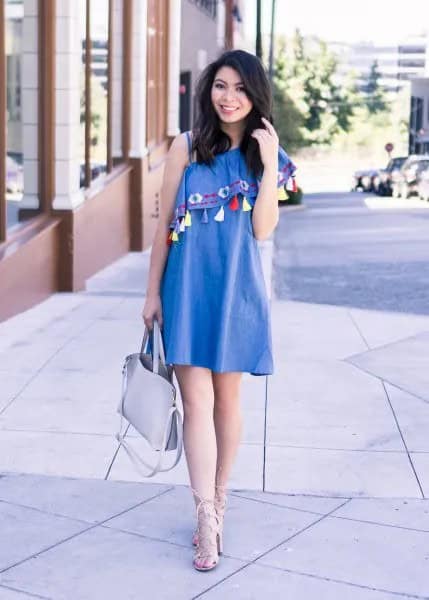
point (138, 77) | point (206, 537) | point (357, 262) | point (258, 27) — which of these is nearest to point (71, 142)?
point (138, 77)

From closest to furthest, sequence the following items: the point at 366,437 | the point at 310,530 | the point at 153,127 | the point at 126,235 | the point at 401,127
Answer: the point at 310,530 < the point at 366,437 < the point at 126,235 < the point at 153,127 < the point at 401,127

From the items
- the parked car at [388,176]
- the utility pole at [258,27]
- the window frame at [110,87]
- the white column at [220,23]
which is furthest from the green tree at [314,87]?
the window frame at [110,87]

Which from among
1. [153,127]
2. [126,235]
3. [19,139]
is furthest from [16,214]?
[153,127]

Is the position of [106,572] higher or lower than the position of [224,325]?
lower

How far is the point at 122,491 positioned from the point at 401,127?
13033 cm

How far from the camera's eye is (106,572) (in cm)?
430

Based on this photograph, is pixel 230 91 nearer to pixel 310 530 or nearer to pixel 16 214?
pixel 310 530

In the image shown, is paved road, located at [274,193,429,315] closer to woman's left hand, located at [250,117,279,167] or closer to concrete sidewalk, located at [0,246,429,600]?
concrete sidewalk, located at [0,246,429,600]

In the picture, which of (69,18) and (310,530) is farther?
(69,18)

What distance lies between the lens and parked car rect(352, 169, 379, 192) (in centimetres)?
5678

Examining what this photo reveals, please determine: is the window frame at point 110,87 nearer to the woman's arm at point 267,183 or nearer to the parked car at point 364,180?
the woman's arm at point 267,183

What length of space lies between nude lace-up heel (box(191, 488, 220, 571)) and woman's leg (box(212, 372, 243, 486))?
0.23 m

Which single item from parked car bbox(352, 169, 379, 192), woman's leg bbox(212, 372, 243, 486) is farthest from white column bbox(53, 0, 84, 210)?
parked car bbox(352, 169, 379, 192)

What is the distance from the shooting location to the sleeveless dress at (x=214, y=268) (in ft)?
14.3
